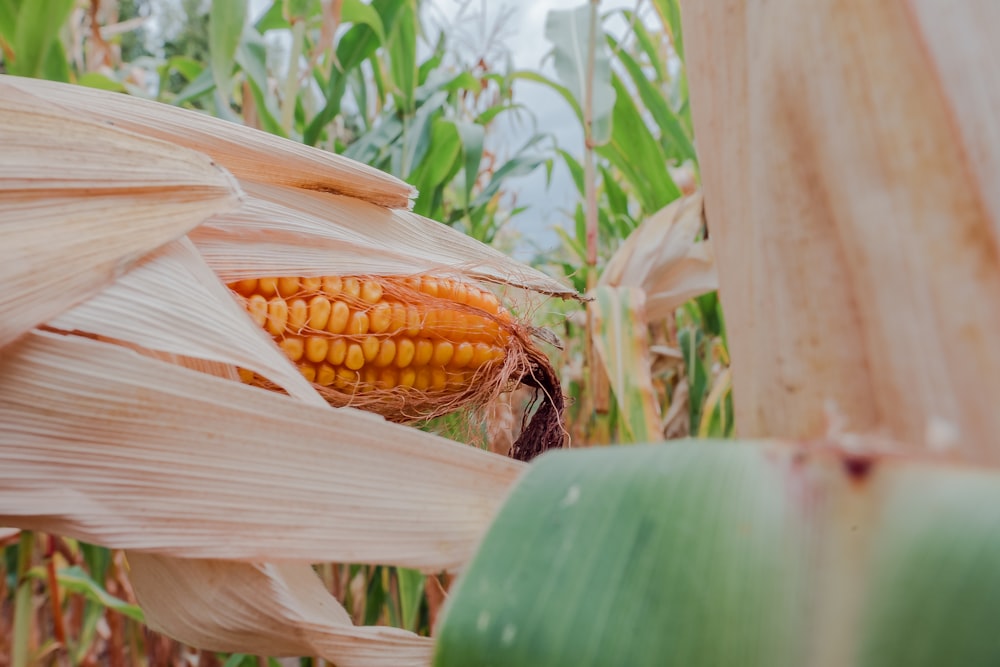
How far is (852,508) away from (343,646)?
0.97ft

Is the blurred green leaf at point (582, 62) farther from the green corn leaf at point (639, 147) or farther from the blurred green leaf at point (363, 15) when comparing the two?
the blurred green leaf at point (363, 15)

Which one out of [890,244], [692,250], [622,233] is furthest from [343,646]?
[622,233]

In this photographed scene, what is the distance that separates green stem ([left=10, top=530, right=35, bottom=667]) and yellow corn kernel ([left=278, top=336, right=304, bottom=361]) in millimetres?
468

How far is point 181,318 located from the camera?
0.31 meters

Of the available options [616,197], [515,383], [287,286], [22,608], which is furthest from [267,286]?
[616,197]

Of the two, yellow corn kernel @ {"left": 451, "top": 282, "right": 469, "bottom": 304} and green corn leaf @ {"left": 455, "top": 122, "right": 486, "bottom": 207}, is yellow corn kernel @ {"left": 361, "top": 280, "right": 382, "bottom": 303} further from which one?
green corn leaf @ {"left": 455, "top": 122, "right": 486, "bottom": 207}

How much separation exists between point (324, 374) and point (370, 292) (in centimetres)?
7

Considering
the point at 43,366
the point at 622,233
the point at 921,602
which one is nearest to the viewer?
the point at 921,602

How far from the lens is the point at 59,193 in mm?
303

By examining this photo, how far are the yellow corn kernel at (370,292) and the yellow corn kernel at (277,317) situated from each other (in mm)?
60

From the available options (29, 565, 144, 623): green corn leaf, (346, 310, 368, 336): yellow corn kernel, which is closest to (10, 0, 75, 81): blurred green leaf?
(346, 310, 368, 336): yellow corn kernel

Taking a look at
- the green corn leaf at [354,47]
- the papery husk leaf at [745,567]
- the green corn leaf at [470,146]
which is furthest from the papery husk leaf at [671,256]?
the papery husk leaf at [745,567]

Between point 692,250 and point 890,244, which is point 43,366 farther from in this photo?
point 692,250

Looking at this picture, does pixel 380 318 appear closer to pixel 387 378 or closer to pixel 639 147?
pixel 387 378
